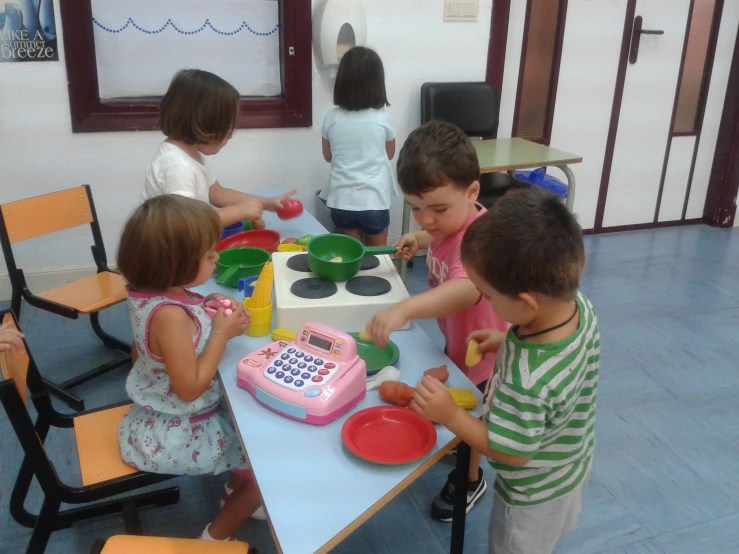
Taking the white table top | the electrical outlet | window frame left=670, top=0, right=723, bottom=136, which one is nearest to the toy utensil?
the white table top

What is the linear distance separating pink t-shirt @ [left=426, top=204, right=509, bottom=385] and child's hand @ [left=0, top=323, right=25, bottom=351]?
0.83m

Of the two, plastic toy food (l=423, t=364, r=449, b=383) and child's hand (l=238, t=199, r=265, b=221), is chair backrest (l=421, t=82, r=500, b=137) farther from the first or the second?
plastic toy food (l=423, t=364, r=449, b=383)

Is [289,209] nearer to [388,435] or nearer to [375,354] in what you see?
[375,354]

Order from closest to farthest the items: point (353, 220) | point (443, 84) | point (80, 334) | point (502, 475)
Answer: point (502, 475) < point (80, 334) < point (353, 220) < point (443, 84)

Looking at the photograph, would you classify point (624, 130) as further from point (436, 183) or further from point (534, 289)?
point (534, 289)

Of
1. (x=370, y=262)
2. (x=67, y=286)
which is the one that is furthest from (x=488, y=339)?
(x=67, y=286)

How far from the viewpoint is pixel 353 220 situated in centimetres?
271

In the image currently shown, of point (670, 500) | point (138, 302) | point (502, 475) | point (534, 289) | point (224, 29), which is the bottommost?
point (670, 500)

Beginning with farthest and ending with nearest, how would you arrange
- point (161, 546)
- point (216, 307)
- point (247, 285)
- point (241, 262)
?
point (241, 262)
point (247, 285)
point (216, 307)
point (161, 546)

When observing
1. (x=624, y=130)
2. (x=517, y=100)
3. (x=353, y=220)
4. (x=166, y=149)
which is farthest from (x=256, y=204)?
(x=624, y=130)

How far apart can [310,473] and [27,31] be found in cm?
233

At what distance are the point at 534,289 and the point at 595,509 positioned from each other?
109cm

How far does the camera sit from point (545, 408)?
0.92 m

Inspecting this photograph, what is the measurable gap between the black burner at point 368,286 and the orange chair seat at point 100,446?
56cm
